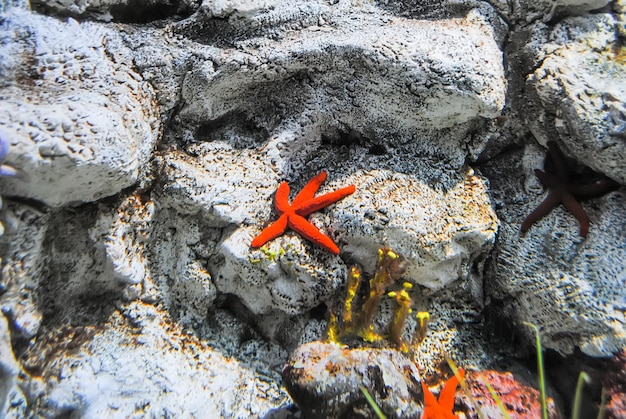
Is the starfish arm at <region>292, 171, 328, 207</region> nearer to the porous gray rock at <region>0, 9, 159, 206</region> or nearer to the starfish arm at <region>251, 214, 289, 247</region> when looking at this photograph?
the starfish arm at <region>251, 214, 289, 247</region>

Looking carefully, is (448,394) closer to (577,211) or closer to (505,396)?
(505,396)

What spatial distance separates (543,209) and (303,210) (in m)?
1.63

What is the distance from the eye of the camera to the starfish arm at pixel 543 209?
3.00 m

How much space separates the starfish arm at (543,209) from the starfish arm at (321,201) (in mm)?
1239

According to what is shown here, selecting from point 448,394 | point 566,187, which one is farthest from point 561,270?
point 448,394

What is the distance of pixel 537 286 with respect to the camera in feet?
9.66

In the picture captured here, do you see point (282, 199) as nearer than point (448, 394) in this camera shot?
No

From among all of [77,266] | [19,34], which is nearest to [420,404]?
[77,266]

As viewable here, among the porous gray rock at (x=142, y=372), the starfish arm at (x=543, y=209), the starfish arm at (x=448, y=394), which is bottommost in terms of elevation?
the porous gray rock at (x=142, y=372)

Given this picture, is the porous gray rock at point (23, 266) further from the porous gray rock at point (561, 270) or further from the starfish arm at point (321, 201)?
the porous gray rock at point (561, 270)

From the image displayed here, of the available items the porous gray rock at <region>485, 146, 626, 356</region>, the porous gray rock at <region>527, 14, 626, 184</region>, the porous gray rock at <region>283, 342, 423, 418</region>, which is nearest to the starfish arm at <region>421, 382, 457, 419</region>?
the porous gray rock at <region>283, 342, 423, 418</region>

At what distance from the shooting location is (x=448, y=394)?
2.74m

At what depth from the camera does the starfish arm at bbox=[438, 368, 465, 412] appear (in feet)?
8.81

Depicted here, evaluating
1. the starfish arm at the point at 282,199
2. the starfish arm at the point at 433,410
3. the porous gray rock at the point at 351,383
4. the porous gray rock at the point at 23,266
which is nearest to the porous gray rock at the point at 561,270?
the starfish arm at the point at 433,410
